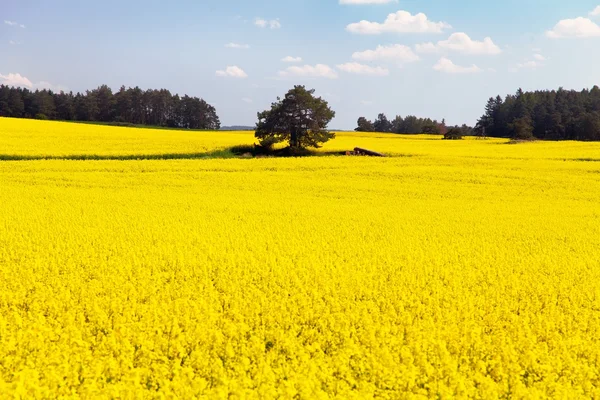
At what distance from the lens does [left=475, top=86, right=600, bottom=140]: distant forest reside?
260ft

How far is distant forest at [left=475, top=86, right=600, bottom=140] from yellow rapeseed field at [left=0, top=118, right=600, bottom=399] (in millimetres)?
69225

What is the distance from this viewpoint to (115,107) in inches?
4321

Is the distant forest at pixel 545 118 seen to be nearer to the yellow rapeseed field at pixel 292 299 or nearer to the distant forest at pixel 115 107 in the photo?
the distant forest at pixel 115 107

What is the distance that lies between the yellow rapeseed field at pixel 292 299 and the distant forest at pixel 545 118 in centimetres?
6923

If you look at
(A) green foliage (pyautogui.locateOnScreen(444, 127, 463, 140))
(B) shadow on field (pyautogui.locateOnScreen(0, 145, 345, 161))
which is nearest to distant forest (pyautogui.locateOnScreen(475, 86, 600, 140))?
(A) green foliage (pyautogui.locateOnScreen(444, 127, 463, 140))

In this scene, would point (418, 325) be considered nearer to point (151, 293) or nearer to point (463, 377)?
point (463, 377)

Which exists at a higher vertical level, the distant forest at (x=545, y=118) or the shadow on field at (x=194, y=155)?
the distant forest at (x=545, y=118)

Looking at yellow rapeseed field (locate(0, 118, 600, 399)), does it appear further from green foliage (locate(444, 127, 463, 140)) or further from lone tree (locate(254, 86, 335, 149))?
green foliage (locate(444, 127, 463, 140))

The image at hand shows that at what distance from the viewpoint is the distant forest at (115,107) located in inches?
4090

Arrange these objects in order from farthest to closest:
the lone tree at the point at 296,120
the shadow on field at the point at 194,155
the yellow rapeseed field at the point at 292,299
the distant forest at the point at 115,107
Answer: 1. the distant forest at the point at 115,107
2. the lone tree at the point at 296,120
3. the shadow on field at the point at 194,155
4. the yellow rapeseed field at the point at 292,299

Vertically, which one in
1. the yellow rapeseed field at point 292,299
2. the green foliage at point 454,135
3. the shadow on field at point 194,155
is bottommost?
the yellow rapeseed field at point 292,299

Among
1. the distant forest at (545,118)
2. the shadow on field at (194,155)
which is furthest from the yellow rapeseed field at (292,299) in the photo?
the distant forest at (545,118)

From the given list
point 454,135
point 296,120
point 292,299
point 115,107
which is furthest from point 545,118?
point 292,299

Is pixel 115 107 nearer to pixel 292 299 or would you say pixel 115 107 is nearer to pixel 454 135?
pixel 454 135
